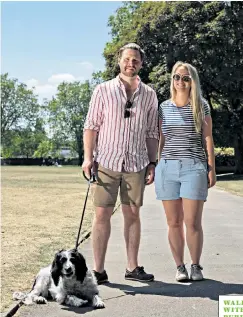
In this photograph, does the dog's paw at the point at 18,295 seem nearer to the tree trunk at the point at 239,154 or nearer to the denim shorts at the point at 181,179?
the denim shorts at the point at 181,179

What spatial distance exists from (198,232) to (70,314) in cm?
189

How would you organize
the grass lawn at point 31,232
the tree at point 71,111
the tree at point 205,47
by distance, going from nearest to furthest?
the grass lawn at point 31,232, the tree at point 205,47, the tree at point 71,111

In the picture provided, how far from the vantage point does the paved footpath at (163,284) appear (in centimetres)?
533

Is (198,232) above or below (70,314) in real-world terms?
above

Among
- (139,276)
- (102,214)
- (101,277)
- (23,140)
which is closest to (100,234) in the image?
(102,214)

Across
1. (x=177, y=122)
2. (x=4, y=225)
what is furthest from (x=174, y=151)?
(x=4, y=225)

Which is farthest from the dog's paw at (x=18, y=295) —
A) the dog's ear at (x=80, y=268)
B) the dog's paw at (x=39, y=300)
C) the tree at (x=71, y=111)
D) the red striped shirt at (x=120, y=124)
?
the tree at (x=71, y=111)

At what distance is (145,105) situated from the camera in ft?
20.6

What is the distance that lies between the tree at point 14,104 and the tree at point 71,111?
3.33 metres

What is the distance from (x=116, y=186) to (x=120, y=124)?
65 centimetres

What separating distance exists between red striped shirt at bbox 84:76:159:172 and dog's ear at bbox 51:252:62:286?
126 centimetres

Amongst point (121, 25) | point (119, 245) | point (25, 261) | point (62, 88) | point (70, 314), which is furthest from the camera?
point (62, 88)

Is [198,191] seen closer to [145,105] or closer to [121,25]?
[145,105]

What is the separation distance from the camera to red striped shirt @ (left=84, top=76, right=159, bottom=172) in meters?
6.21
